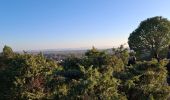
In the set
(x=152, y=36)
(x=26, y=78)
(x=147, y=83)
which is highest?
(x=152, y=36)

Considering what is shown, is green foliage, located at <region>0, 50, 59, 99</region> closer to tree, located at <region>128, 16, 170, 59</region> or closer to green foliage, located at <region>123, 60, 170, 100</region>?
green foliage, located at <region>123, 60, 170, 100</region>

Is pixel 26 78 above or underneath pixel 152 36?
underneath

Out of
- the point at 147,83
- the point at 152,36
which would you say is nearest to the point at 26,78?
the point at 147,83

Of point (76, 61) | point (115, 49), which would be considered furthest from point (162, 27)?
point (76, 61)

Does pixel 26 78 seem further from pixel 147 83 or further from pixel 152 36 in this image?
pixel 152 36

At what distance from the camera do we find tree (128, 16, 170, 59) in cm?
8150

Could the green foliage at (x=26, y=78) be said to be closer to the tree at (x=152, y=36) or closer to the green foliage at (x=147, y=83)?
the green foliage at (x=147, y=83)

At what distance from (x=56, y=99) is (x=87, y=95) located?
304 cm

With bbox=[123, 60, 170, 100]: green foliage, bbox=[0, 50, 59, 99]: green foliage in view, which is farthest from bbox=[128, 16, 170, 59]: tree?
bbox=[0, 50, 59, 99]: green foliage

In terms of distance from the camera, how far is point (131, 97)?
3266cm

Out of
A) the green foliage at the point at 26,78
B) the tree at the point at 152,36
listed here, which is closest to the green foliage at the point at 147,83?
the green foliage at the point at 26,78

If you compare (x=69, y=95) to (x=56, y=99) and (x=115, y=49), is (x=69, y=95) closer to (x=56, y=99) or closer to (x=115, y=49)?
(x=56, y=99)

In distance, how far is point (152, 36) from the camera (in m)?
82.2

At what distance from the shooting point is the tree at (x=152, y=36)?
267ft
